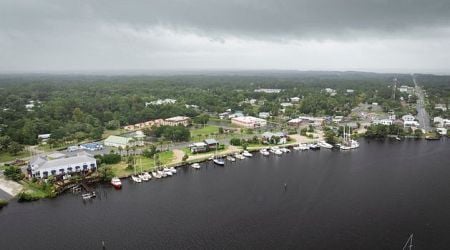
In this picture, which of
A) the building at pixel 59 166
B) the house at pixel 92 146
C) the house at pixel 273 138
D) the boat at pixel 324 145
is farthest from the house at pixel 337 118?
the building at pixel 59 166

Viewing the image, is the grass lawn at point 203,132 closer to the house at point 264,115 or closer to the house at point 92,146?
the house at point 264,115

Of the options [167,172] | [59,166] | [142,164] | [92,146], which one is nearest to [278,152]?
[167,172]

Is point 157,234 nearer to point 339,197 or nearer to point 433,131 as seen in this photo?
point 339,197

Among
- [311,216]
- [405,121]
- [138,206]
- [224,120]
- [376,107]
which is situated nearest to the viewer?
[311,216]

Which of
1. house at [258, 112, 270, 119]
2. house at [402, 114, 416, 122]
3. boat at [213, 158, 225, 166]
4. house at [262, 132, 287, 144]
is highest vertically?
house at [402, 114, 416, 122]

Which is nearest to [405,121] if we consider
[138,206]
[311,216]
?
[311,216]

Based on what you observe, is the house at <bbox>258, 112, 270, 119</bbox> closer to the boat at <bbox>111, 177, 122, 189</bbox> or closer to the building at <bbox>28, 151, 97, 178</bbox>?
the building at <bbox>28, 151, 97, 178</bbox>

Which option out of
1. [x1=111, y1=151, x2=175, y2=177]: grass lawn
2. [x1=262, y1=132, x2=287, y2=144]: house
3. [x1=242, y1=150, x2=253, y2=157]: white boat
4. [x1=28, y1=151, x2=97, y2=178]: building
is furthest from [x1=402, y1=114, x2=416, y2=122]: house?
[x1=28, y1=151, x2=97, y2=178]: building
